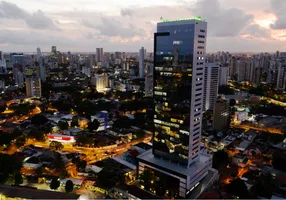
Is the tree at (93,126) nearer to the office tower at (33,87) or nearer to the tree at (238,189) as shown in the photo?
the tree at (238,189)

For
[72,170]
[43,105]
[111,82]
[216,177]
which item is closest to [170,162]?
[216,177]

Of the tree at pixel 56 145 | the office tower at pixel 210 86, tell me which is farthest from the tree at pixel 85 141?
the office tower at pixel 210 86

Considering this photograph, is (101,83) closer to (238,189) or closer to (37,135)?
(37,135)

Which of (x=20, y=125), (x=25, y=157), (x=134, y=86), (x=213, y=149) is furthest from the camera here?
(x=134, y=86)

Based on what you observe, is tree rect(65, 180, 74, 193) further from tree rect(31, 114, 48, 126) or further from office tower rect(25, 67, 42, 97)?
office tower rect(25, 67, 42, 97)

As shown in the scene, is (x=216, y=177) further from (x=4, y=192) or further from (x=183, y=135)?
(x=4, y=192)

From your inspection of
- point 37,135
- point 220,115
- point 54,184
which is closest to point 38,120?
point 37,135
